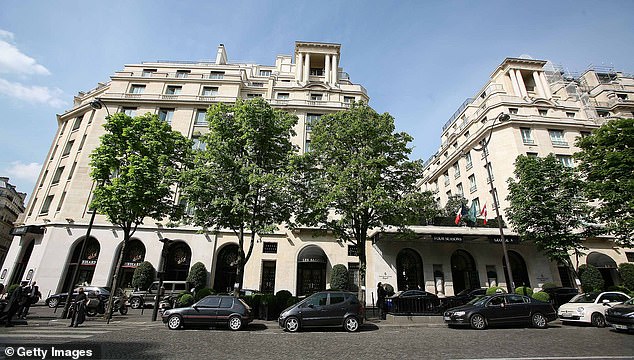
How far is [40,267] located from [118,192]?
15835mm

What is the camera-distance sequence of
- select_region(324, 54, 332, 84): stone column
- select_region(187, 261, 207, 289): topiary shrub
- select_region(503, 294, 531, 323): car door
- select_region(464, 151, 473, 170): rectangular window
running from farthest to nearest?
select_region(324, 54, 332, 84): stone column → select_region(464, 151, 473, 170): rectangular window → select_region(187, 261, 207, 289): topiary shrub → select_region(503, 294, 531, 323): car door

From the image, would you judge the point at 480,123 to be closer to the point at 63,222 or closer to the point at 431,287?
the point at 431,287

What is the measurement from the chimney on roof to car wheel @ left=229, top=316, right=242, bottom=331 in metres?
37.5

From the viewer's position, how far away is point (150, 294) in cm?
2047

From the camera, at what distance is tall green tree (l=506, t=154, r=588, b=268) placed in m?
21.6

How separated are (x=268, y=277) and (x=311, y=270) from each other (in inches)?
151

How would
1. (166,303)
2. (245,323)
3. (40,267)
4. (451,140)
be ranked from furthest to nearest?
(451,140)
(40,267)
(166,303)
(245,323)

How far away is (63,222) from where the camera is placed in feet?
84.1

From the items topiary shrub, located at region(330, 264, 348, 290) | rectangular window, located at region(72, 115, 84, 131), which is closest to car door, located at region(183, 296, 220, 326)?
topiary shrub, located at region(330, 264, 348, 290)

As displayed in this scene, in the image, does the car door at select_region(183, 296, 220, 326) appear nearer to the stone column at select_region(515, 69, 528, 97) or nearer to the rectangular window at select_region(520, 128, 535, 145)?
the rectangular window at select_region(520, 128, 535, 145)

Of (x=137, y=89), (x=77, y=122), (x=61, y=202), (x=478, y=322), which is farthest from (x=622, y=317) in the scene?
(x=77, y=122)

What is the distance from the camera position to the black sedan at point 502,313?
12359 mm

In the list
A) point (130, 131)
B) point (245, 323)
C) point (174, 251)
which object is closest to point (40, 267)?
point (174, 251)

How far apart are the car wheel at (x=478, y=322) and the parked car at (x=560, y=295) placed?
10750 mm
